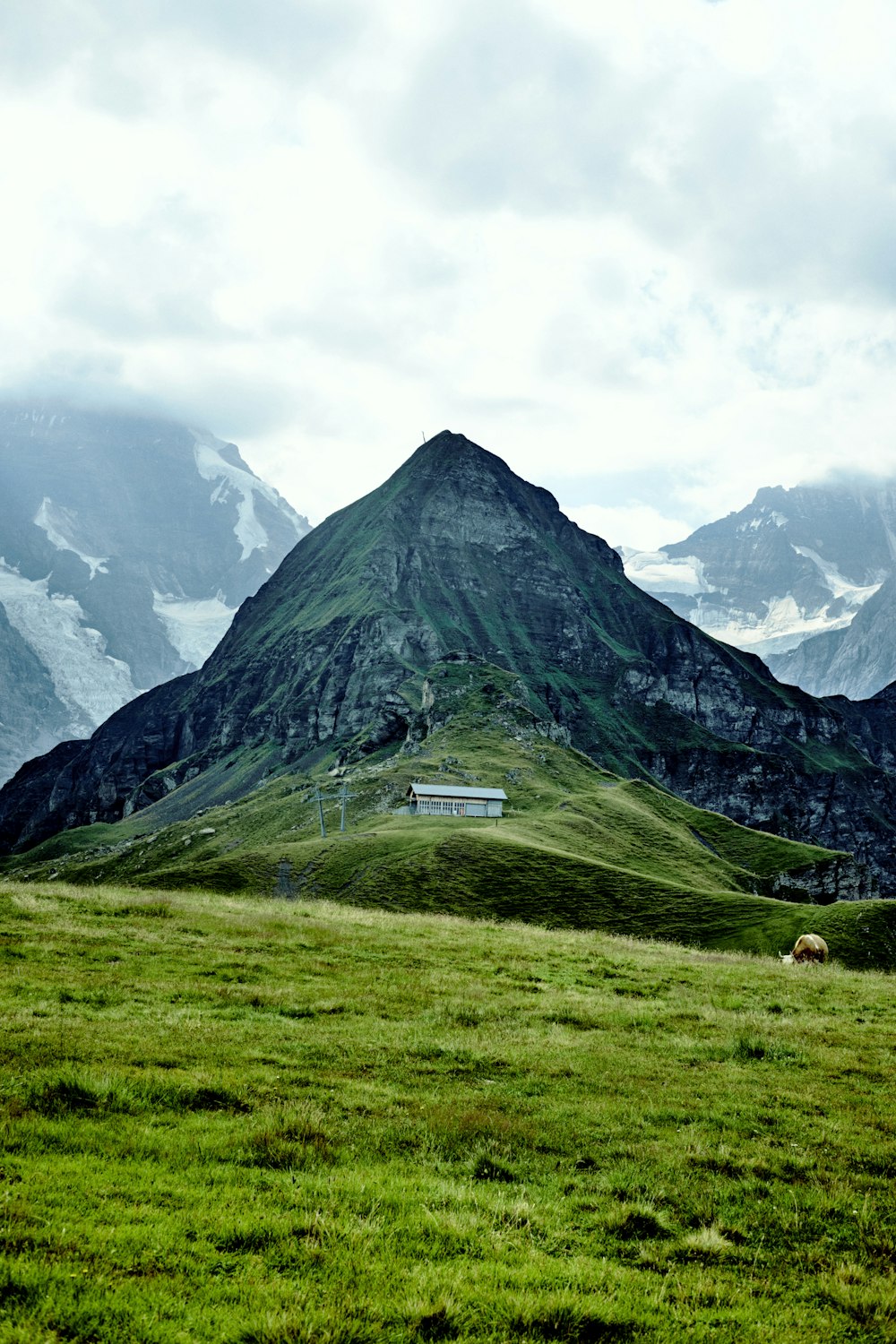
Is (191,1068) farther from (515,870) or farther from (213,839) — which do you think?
(213,839)

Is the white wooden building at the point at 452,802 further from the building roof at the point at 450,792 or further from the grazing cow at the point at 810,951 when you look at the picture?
the grazing cow at the point at 810,951

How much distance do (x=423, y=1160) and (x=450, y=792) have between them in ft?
389

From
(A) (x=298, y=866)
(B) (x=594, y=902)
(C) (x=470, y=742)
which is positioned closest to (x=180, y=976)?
(B) (x=594, y=902)

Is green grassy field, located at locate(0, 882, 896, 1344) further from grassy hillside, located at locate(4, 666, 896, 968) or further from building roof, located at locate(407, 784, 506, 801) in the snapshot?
building roof, located at locate(407, 784, 506, 801)

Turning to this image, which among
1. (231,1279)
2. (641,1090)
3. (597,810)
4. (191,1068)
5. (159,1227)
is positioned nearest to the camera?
(231,1279)

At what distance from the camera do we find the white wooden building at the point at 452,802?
13000 centimetres

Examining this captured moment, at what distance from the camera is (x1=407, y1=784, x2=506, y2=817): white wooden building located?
13000 cm

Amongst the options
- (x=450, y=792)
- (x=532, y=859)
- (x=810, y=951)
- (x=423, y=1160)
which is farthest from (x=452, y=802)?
(x=423, y=1160)

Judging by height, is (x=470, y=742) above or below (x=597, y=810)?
above

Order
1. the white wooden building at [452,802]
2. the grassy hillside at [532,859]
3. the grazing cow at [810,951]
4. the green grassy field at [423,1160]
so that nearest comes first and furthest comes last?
the green grassy field at [423,1160]
the grazing cow at [810,951]
the grassy hillside at [532,859]
the white wooden building at [452,802]

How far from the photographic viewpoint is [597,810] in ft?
418

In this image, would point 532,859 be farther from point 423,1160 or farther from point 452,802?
point 423,1160

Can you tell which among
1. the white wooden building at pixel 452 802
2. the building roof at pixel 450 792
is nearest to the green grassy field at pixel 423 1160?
the white wooden building at pixel 452 802

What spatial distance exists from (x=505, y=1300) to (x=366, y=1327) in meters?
1.57
